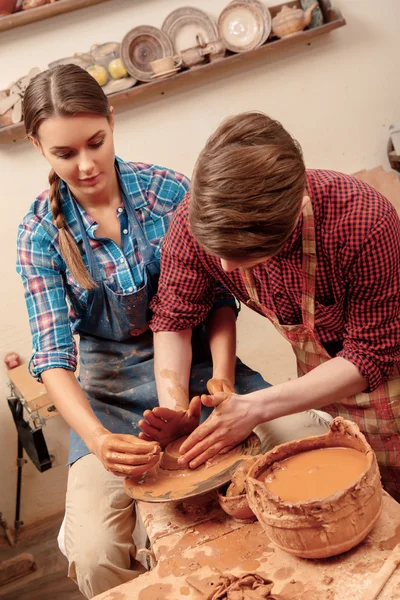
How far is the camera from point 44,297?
2320 mm

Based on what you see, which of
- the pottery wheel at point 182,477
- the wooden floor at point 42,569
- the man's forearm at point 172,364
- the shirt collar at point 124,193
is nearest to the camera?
the pottery wheel at point 182,477

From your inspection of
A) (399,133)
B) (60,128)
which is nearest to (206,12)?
(399,133)

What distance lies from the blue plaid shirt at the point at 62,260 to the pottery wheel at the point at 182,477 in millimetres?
547

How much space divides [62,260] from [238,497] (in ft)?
3.42

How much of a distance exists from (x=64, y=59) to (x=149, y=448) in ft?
7.29

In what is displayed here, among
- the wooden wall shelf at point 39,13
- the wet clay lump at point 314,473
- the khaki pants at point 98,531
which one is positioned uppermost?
the wooden wall shelf at point 39,13

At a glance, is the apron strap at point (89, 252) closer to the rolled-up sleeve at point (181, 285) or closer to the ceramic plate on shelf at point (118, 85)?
the rolled-up sleeve at point (181, 285)

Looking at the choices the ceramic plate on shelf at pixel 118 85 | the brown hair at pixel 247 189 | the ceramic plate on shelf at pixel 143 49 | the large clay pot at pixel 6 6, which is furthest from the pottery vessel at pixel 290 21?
the brown hair at pixel 247 189

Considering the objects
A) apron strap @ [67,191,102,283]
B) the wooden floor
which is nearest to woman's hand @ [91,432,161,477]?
apron strap @ [67,191,102,283]

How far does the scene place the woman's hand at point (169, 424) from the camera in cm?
193

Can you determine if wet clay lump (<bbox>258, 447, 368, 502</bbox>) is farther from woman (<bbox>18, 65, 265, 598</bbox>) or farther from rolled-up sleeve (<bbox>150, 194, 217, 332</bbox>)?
rolled-up sleeve (<bbox>150, 194, 217, 332</bbox>)

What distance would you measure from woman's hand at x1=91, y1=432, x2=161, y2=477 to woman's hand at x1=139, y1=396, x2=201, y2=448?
72mm

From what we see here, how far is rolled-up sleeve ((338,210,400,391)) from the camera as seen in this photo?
1.91 meters

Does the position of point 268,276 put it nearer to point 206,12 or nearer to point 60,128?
point 60,128
